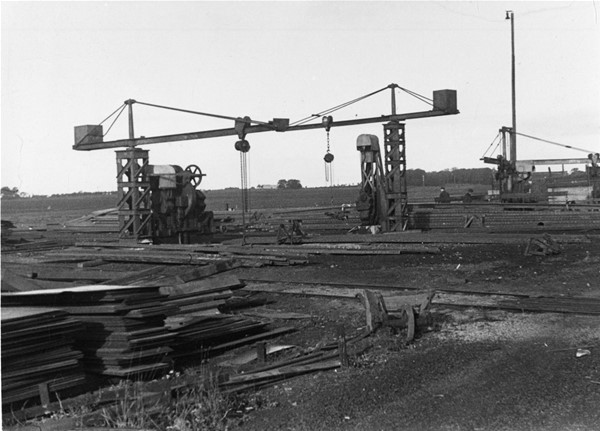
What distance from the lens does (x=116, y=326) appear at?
618cm

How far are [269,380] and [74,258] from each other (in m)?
12.7

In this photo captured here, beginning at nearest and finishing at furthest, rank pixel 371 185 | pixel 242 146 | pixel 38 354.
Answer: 1. pixel 38 354
2. pixel 242 146
3. pixel 371 185

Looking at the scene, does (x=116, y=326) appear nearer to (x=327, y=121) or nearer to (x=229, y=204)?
(x=327, y=121)

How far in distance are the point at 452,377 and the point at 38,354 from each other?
3731 millimetres

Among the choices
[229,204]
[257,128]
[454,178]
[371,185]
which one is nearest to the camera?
[257,128]

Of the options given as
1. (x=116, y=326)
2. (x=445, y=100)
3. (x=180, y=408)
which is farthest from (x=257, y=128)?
(x=180, y=408)

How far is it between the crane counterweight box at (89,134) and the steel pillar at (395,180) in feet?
29.0

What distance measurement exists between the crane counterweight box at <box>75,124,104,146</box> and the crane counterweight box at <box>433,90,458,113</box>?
10197mm

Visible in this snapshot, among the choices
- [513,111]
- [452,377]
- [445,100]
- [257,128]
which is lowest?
[452,377]

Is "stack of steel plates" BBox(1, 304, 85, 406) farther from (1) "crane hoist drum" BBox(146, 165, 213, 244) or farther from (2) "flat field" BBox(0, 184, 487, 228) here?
(2) "flat field" BBox(0, 184, 487, 228)

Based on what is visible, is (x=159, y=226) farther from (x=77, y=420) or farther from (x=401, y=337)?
(x=77, y=420)

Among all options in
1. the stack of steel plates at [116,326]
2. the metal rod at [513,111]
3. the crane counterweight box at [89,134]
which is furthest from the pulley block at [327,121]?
the metal rod at [513,111]

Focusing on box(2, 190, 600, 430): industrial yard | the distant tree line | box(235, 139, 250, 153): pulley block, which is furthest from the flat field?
box(2, 190, 600, 430): industrial yard

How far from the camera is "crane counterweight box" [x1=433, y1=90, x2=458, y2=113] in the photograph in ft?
57.9
